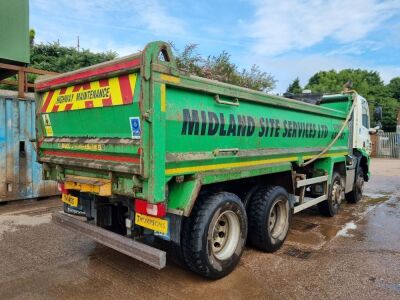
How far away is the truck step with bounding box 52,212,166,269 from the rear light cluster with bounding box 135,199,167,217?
13.6 inches

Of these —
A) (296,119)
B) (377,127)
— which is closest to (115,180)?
(296,119)

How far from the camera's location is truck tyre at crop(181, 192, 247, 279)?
12.1 ft

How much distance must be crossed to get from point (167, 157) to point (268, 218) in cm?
204

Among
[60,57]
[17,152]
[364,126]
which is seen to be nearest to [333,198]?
[364,126]

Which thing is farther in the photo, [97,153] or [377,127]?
[377,127]

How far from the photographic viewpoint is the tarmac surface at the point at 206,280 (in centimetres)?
376

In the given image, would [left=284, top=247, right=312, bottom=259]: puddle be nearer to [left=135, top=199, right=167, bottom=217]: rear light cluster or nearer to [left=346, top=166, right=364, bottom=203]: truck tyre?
[left=135, top=199, right=167, bottom=217]: rear light cluster

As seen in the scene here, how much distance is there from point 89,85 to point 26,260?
2461 mm

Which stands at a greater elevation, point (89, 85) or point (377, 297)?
point (89, 85)

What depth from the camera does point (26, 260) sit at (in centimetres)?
458

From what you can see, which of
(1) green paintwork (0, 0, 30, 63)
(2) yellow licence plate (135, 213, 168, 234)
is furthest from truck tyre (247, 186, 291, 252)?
(1) green paintwork (0, 0, 30, 63)

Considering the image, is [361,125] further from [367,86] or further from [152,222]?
[367,86]

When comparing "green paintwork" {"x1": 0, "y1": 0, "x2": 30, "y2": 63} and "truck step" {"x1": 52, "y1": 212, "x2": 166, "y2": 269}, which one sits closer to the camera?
"truck step" {"x1": 52, "y1": 212, "x2": 166, "y2": 269}

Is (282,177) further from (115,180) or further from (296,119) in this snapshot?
(115,180)
